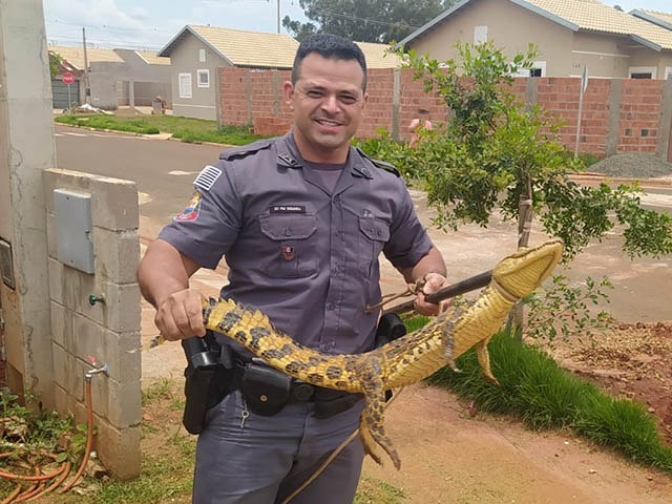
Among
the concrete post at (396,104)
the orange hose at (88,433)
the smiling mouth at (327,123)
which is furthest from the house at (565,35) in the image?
the smiling mouth at (327,123)

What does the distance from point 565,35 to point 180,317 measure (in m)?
21.6

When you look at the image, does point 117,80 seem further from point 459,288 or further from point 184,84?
point 459,288

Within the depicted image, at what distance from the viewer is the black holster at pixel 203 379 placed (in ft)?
7.18

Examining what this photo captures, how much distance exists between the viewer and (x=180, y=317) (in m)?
1.88

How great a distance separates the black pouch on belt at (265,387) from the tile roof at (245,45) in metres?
30.1

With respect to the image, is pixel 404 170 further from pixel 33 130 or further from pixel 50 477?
pixel 50 477

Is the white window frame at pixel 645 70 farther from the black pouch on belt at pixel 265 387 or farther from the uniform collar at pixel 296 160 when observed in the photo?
the black pouch on belt at pixel 265 387

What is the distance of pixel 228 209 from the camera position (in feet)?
7.05

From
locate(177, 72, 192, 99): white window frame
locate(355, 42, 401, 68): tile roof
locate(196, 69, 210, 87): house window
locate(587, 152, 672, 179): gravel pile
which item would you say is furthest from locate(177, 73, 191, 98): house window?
locate(587, 152, 672, 179): gravel pile

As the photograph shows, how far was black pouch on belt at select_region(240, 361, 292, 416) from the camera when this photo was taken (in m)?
2.14

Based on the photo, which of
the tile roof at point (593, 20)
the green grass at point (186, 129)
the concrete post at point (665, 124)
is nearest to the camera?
the concrete post at point (665, 124)

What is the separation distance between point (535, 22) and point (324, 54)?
70.3 ft

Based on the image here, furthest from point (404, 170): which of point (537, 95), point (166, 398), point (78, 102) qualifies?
point (78, 102)

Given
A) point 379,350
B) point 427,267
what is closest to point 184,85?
point 427,267
